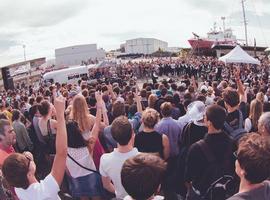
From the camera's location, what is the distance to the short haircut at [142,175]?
8.13 ft

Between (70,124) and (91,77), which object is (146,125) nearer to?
(70,124)

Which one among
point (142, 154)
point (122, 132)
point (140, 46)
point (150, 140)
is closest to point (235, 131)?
point (150, 140)

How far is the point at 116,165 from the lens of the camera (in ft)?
13.4

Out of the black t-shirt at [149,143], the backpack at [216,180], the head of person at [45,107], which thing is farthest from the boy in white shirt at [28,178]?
the head of person at [45,107]

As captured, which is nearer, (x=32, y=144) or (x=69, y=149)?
(x=69, y=149)

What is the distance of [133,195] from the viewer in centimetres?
255

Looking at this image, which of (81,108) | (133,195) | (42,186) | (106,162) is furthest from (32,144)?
(133,195)

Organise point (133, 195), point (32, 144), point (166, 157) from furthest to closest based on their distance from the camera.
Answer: point (32, 144) < point (166, 157) < point (133, 195)

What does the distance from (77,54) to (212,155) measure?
235 ft

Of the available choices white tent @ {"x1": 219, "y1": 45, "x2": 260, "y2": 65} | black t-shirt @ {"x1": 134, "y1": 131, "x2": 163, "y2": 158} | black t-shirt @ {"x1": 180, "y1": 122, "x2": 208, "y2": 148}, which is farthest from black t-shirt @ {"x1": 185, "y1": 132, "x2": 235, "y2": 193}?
white tent @ {"x1": 219, "y1": 45, "x2": 260, "y2": 65}

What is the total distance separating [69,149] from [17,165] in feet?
6.43

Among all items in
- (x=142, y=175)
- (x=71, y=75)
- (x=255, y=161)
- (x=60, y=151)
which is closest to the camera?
(x=142, y=175)

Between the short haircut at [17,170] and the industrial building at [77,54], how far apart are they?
68068mm

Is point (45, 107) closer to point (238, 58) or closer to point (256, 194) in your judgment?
point (256, 194)
